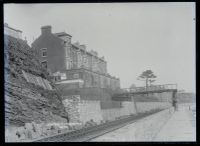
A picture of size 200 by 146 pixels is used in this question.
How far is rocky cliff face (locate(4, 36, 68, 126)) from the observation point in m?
13.6

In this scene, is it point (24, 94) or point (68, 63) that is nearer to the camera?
point (24, 94)

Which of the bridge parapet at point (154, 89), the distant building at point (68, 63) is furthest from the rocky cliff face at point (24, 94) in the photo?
the bridge parapet at point (154, 89)

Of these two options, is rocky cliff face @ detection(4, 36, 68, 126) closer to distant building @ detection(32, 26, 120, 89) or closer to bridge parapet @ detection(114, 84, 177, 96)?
distant building @ detection(32, 26, 120, 89)

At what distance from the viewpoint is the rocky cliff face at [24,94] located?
13615 mm

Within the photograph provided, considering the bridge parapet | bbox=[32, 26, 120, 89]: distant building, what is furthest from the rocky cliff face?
the bridge parapet

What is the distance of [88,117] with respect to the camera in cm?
1938

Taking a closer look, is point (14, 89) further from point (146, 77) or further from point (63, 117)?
point (146, 77)

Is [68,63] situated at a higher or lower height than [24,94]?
higher

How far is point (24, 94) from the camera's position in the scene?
15164 mm

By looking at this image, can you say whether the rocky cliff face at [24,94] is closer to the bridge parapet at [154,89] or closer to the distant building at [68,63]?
the distant building at [68,63]

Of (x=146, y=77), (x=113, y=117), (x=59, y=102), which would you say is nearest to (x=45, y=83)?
(x=59, y=102)

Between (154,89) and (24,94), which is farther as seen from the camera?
(154,89)

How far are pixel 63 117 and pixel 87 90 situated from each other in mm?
4168

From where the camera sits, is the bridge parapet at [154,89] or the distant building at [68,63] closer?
the bridge parapet at [154,89]
